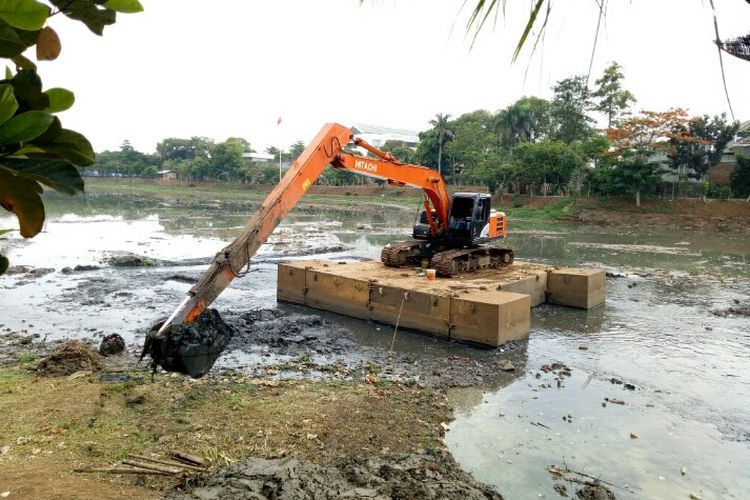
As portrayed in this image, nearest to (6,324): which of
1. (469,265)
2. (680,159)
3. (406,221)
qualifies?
(469,265)

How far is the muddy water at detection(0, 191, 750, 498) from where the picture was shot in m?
5.53

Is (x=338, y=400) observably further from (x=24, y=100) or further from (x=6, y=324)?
(x=6, y=324)

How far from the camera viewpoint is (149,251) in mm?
20469

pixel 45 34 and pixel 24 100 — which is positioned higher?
pixel 45 34

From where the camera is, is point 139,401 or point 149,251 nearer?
point 139,401

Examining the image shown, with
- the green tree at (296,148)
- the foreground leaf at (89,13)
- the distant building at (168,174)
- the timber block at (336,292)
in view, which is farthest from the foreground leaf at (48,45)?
the distant building at (168,174)

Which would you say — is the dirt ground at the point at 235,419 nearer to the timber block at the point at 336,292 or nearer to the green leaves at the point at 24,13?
the timber block at the point at 336,292

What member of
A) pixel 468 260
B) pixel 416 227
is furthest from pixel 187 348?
pixel 416 227

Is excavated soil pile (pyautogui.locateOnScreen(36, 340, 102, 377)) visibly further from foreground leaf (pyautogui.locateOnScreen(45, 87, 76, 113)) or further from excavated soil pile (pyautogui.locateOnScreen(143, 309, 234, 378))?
foreground leaf (pyautogui.locateOnScreen(45, 87, 76, 113))

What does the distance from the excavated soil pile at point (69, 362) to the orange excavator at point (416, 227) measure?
1900 millimetres

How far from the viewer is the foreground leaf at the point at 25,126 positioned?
1081mm

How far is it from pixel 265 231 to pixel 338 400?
9.18 ft

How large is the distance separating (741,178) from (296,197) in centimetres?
3298

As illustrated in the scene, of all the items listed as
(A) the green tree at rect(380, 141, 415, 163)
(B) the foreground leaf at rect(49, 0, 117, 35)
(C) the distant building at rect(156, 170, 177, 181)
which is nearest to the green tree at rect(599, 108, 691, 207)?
(A) the green tree at rect(380, 141, 415, 163)
